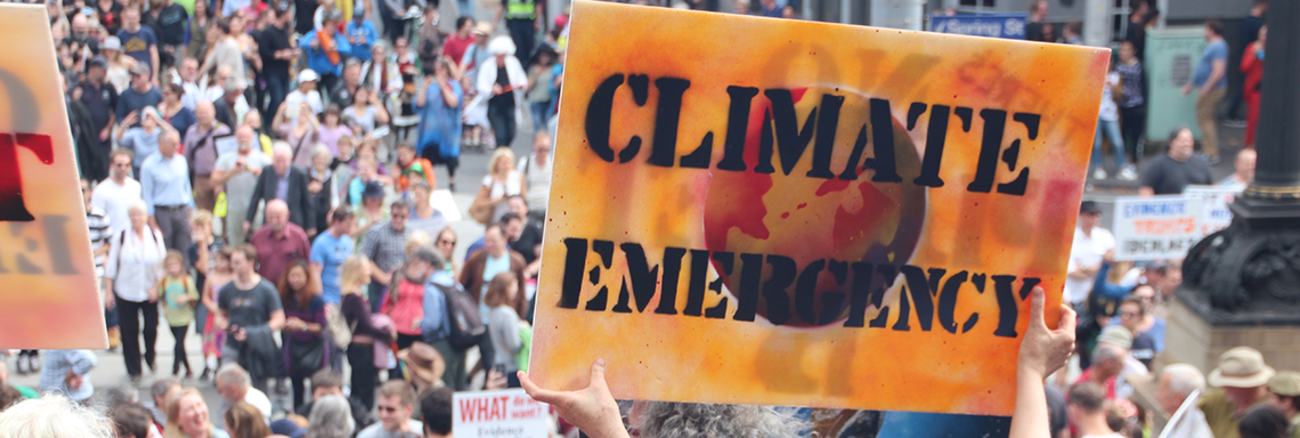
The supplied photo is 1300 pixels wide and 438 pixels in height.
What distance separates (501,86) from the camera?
14594 mm

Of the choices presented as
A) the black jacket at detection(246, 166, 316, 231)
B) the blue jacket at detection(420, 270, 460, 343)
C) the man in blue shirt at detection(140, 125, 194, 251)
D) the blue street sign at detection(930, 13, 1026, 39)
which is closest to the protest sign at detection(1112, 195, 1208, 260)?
the blue street sign at detection(930, 13, 1026, 39)

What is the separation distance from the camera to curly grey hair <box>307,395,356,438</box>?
6281 mm

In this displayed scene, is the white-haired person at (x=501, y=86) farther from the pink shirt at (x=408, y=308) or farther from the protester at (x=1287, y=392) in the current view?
the protester at (x=1287, y=392)

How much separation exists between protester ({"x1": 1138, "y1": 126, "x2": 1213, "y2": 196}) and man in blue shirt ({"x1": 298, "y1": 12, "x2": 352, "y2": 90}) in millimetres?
9078

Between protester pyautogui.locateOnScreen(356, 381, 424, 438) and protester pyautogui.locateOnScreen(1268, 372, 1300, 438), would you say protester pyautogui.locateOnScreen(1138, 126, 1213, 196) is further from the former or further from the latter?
protester pyautogui.locateOnScreen(356, 381, 424, 438)

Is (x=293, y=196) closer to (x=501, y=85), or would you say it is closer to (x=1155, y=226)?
(x=501, y=85)

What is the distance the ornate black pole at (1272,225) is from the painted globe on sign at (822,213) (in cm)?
561

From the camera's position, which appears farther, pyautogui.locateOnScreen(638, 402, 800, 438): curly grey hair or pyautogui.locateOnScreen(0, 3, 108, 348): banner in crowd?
pyautogui.locateOnScreen(0, 3, 108, 348): banner in crowd

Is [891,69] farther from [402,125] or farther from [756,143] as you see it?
[402,125]

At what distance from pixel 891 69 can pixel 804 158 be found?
10.3 inches

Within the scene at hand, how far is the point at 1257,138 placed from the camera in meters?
8.06

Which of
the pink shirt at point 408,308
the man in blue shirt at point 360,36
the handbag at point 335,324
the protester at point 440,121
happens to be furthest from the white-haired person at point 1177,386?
the man in blue shirt at point 360,36

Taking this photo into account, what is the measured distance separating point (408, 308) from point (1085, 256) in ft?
14.6

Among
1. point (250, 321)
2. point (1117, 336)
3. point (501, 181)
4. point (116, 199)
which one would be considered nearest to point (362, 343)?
point (250, 321)
